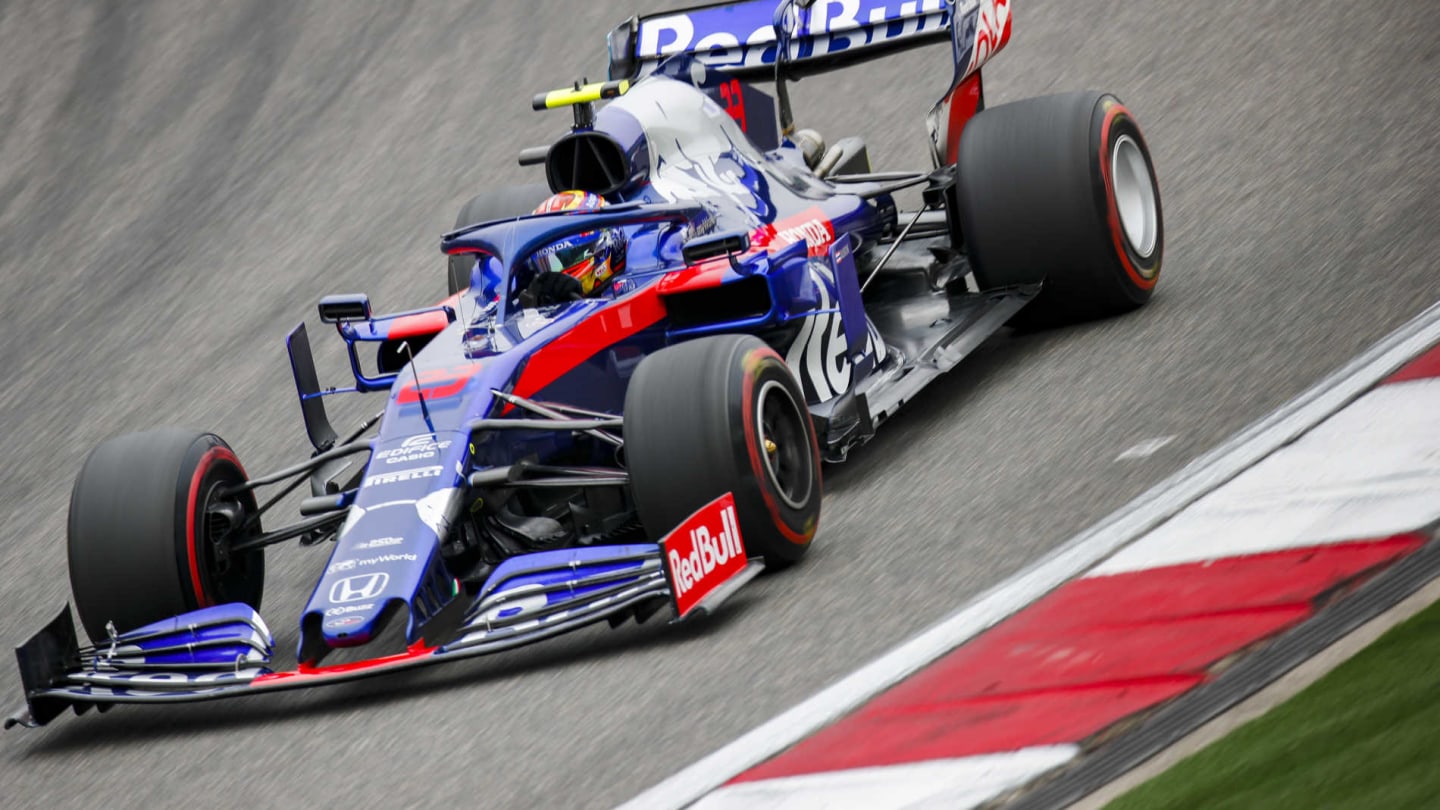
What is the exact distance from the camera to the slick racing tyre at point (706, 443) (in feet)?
19.4

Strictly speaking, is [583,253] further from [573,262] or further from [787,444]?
[787,444]

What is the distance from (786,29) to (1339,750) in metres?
5.85

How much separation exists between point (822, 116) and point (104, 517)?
7068mm

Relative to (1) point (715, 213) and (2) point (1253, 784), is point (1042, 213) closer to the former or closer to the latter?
(1) point (715, 213)

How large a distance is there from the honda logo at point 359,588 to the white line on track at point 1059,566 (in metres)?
1.40

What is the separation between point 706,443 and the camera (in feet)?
19.4

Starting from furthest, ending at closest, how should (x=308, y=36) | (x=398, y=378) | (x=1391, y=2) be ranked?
1. (x=308, y=36)
2. (x=1391, y=2)
3. (x=398, y=378)

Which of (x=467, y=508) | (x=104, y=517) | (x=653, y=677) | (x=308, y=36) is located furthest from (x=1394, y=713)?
(x=308, y=36)

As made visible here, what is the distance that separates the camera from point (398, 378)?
6645 mm

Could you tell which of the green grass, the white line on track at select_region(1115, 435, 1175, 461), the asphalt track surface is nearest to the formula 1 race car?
the asphalt track surface

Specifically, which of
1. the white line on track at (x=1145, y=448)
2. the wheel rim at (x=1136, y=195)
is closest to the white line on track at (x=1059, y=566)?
the white line on track at (x=1145, y=448)

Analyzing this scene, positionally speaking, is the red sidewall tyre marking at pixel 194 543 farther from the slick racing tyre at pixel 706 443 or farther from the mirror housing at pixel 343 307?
the slick racing tyre at pixel 706 443

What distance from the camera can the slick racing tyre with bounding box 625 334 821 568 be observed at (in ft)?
19.4

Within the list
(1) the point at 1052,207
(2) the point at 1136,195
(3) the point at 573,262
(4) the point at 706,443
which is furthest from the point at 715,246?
(2) the point at 1136,195
